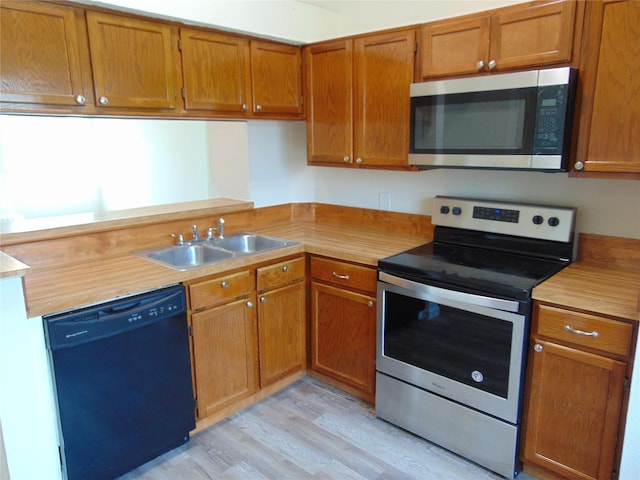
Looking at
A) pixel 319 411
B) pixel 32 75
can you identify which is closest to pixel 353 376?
pixel 319 411

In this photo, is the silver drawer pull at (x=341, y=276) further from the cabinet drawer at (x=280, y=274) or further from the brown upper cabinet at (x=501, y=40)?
the brown upper cabinet at (x=501, y=40)

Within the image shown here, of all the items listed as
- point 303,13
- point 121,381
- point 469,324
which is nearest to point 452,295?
point 469,324

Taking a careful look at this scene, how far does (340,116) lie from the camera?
2785 mm

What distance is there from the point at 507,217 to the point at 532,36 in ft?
2.86

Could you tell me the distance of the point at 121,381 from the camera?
197cm

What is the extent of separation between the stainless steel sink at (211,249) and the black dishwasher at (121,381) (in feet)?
1.38

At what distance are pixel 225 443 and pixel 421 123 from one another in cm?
194

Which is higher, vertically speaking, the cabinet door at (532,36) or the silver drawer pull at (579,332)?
the cabinet door at (532,36)

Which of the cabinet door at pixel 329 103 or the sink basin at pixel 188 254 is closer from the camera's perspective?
the sink basin at pixel 188 254

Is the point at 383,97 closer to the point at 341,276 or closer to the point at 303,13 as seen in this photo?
the point at 303,13

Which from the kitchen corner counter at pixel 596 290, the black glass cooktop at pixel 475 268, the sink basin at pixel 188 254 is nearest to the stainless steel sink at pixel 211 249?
the sink basin at pixel 188 254

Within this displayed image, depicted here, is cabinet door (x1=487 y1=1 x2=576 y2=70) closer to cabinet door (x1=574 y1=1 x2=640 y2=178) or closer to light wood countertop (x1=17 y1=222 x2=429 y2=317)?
cabinet door (x1=574 y1=1 x2=640 y2=178)

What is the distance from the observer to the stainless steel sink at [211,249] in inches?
101

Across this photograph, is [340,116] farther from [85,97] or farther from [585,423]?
[585,423]
